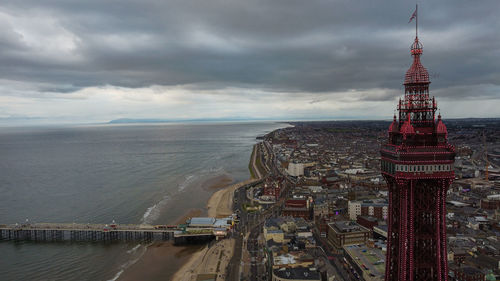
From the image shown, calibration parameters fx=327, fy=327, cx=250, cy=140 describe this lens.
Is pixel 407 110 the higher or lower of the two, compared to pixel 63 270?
higher

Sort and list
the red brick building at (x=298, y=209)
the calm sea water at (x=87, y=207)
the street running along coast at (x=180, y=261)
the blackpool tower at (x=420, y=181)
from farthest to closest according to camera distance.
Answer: the red brick building at (x=298, y=209) < the calm sea water at (x=87, y=207) < the street running along coast at (x=180, y=261) < the blackpool tower at (x=420, y=181)

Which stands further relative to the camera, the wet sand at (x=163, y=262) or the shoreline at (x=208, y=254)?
the shoreline at (x=208, y=254)

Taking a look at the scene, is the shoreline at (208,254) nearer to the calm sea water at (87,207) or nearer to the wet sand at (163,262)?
the wet sand at (163,262)

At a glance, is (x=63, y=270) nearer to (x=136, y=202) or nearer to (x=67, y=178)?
(x=136, y=202)

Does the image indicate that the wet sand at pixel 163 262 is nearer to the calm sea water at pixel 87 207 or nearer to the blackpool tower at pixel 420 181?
the calm sea water at pixel 87 207

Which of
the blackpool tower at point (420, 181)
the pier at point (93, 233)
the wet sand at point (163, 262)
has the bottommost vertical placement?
the wet sand at point (163, 262)

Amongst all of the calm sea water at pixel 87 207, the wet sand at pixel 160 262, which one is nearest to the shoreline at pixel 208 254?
the wet sand at pixel 160 262

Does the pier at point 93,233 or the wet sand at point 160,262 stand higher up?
the pier at point 93,233

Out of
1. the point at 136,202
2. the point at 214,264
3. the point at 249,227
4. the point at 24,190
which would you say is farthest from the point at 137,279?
the point at 24,190

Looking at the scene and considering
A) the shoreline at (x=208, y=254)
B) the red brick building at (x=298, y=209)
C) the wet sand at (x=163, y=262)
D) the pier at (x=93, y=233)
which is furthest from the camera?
the red brick building at (x=298, y=209)
